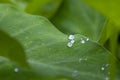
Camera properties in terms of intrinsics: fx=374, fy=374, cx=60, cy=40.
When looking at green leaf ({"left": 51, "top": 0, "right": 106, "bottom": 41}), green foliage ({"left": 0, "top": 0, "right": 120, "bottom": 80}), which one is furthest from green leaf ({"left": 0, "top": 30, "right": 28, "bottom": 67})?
green leaf ({"left": 51, "top": 0, "right": 106, "bottom": 41})

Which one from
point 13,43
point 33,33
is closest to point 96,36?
point 33,33

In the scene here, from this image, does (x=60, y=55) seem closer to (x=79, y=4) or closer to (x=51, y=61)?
(x=51, y=61)

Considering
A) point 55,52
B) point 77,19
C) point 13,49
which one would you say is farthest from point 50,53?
point 77,19

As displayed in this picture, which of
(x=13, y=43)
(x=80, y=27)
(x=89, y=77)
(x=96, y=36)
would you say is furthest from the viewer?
(x=80, y=27)

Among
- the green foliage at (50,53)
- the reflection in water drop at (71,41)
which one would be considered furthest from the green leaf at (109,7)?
the reflection in water drop at (71,41)

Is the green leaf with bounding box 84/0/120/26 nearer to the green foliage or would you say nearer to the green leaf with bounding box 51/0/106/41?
the green foliage

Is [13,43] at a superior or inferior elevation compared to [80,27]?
superior
